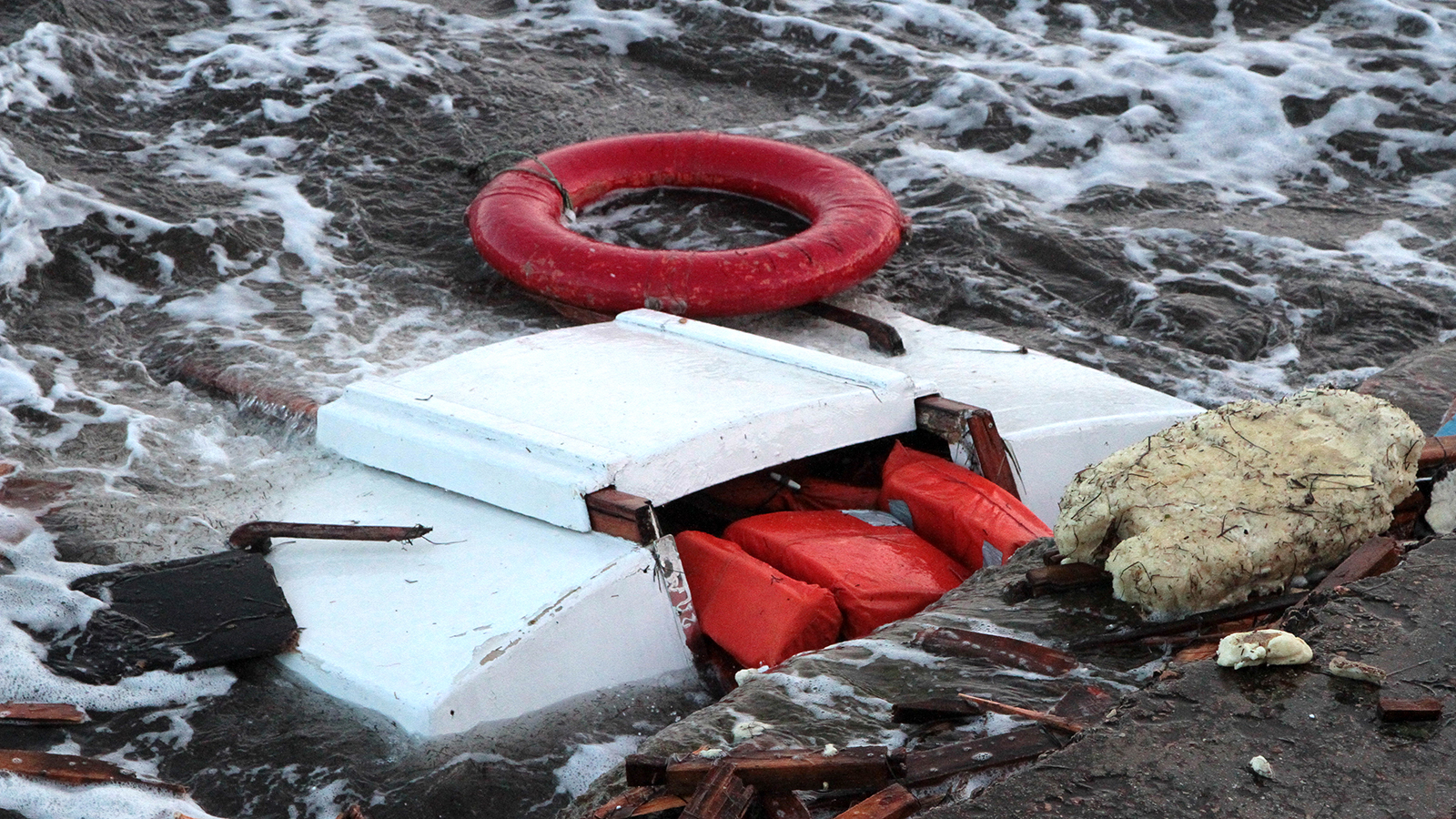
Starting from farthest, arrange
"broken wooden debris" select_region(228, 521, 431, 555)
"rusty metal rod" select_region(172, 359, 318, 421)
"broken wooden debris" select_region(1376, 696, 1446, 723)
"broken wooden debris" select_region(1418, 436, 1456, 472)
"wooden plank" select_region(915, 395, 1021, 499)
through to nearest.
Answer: "rusty metal rod" select_region(172, 359, 318, 421)
"wooden plank" select_region(915, 395, 1021, 499)
"broken wooden debris" select_region(228, 521, 431, 555)
"broken wooden debris" select_region(1418, 436, 1456, 472)
"broken wooden debris" select_region(1376, 696, 1446, 723)

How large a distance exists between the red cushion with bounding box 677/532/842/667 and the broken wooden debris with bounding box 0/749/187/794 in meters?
1.17

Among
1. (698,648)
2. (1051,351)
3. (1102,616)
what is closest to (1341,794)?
(1102,616)

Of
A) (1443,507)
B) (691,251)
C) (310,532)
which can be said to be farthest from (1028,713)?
(691,251)

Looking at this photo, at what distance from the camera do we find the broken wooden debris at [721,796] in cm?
189

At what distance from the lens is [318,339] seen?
4.59 metres

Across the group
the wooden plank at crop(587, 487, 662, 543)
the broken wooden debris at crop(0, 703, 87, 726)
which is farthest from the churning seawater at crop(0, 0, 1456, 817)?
the wooden plank at crop(587, 487, 662, 543)

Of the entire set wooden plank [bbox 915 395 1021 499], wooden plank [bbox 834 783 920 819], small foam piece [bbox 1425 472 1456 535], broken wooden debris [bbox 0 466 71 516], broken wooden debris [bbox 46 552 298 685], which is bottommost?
broken wooden debris [bbox 0 466 71 516]

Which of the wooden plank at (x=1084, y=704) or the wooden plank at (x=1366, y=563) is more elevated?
the wooden plank at (x=1366, y=563)

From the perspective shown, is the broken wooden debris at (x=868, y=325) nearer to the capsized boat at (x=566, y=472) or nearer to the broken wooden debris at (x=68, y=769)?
the capsized boat at (x=566, y=472)

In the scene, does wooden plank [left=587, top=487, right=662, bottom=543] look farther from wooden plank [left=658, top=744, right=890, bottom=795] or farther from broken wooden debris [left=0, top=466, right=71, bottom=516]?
broken wooden debris [left=0, top=466, right=71, bottom=516]

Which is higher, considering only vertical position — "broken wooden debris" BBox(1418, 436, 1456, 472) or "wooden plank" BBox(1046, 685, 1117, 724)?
"broken wooden debris" BBox(1418, 436, 1456, 472)

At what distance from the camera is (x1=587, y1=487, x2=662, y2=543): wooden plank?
9.25ft

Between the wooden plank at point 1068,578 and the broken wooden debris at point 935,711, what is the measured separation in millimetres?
433

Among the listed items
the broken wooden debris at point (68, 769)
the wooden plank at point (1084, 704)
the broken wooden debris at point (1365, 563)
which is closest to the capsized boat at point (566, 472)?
the broken wooden debris at point (68, 769)
